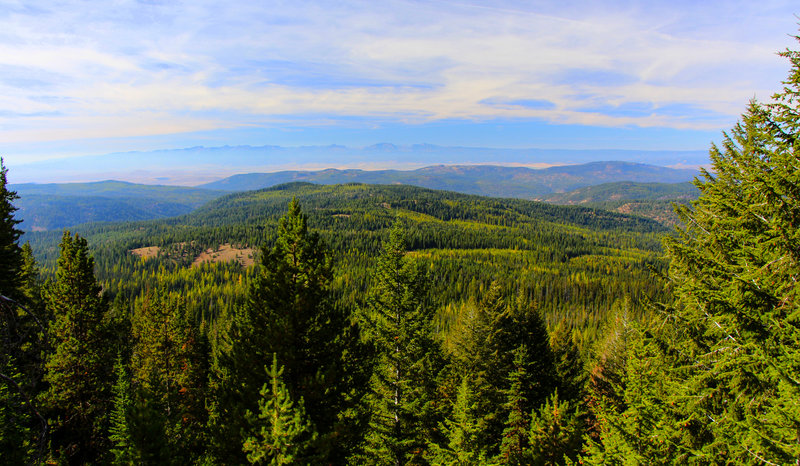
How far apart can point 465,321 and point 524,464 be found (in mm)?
8219

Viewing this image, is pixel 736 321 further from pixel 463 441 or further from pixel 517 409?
pixel 517 409

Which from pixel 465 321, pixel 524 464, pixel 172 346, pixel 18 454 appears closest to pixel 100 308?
pixel 172 346

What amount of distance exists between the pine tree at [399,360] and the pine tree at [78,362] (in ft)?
54.9

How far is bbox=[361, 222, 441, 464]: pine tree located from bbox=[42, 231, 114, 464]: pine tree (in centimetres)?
1673

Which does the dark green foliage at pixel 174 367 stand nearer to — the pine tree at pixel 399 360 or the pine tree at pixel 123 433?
the pine tree at pixel 123 433

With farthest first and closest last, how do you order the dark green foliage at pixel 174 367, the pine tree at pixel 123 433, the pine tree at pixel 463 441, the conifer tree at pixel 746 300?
the dark green foliage at pixel 174 367, the pine tree at pixel 463 441, the pine tree at pixel 123 433, the conifer tree at pixel 746 300

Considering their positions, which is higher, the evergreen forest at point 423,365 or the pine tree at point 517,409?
the evergreen forest at point 423,365

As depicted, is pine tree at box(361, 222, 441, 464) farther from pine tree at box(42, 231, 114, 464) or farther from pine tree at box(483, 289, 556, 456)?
pine tree at box(42, 231, 114, 464)

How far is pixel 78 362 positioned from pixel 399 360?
19.1 metres

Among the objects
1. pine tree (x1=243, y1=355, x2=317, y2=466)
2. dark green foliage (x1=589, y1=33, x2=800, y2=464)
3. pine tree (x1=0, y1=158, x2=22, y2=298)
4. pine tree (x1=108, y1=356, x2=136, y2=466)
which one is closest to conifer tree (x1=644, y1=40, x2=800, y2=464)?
dark green foliage (x1=589, y1=33, x2=800, y2=464)

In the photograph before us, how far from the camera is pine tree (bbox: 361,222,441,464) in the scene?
16922 millimetres

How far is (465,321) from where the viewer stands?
23.4 metres

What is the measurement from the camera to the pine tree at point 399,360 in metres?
16.9

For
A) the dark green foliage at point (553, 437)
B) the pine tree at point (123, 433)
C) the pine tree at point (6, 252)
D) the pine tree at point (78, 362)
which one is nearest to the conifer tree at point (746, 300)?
the dark green foliage at point (553, 437)
